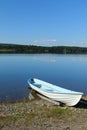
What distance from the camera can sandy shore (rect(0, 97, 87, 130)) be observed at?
35.5 ft

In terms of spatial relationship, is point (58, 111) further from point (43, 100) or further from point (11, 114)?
point (43, 100)

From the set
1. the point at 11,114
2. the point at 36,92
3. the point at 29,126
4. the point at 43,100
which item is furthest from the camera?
the point at 36,92

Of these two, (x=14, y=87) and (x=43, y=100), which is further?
(x=14, y=87)

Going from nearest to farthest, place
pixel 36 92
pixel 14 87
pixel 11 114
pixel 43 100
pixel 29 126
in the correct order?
pixel 29 126 < pixel 11 114 < pixel 43 100 < pixel 36 92 < pixel 14 87

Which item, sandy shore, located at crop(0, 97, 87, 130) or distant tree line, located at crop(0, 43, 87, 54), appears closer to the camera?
sandy shore, located at crop(0, 97, 87, 130)

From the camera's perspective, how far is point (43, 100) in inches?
664

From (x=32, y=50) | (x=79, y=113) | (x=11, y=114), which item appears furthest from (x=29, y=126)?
(x=32, y=50)

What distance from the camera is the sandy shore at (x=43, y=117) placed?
1081cm

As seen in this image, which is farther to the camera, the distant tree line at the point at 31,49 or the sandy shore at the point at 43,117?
the distant tree line at the point at 31,49

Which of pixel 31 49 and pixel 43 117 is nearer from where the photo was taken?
pixel 43 117

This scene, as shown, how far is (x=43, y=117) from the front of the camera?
12.3m

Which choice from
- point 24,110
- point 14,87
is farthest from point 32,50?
point 24,110

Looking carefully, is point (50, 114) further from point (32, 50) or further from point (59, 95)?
point (32, 50)

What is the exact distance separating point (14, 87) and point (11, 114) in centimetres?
1169
